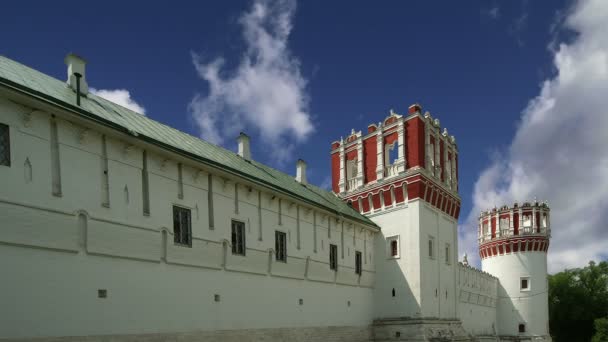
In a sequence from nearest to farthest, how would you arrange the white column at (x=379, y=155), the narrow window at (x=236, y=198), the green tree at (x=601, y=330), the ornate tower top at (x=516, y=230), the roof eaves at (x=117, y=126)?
the roof eaves at (x=117, y=126) → the narrow window at (x=236, y=198) → the white column at (x=379, y=155) → the ornate tower top at (x=516, y=230) → the green tree at (x=601, y=330)

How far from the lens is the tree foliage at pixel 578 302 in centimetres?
5119

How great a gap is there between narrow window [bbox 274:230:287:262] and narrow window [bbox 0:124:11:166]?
34.0 ft

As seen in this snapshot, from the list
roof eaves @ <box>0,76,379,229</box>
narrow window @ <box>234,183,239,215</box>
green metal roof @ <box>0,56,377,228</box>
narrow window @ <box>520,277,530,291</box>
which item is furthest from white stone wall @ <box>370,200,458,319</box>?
narrow window @ <box>520,277,530,291</box>

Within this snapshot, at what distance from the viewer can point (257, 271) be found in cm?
1691

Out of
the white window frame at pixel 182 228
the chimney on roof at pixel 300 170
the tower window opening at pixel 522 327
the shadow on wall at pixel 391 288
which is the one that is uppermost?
the chimney on roof at pixel 300 170

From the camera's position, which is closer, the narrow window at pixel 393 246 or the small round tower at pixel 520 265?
the narrow window at pixel 393 246

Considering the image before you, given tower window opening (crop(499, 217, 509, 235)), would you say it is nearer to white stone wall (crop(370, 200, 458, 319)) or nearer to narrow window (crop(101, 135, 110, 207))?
white stone wall (crop(370, 200, 458, 319))

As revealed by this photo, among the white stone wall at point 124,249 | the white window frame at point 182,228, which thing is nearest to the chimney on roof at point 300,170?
the white stone wall at point 124,249

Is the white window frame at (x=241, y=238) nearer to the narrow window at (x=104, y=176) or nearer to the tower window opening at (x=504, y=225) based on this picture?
the narrow window at (x=104, y=176)

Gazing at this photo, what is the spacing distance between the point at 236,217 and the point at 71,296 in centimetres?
668

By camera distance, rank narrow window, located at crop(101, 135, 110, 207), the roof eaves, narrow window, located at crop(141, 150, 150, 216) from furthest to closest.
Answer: narrow window, located at crop(141, 150, 150, 216), narrow window, located at crop(101, 135, 110, 207), the roof eaves

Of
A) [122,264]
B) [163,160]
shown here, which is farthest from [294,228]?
[122,264]

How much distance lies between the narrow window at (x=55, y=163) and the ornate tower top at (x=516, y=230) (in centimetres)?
4357

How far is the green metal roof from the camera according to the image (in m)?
11.6
